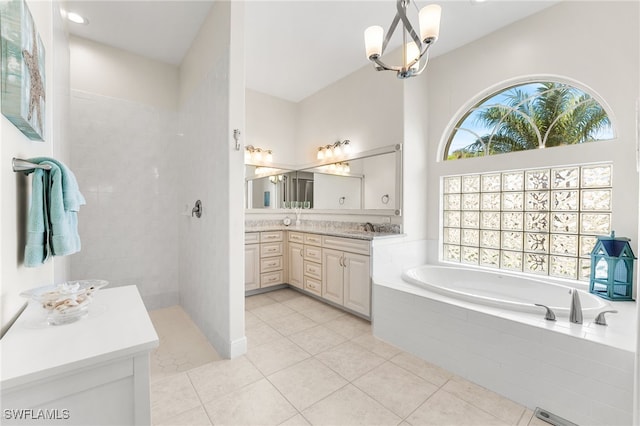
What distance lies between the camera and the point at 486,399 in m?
1.58

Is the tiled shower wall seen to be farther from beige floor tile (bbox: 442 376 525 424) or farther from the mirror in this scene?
beige floor tile (bbox: 442 376 525 424)

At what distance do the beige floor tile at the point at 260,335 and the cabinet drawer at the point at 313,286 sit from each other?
2.72ft

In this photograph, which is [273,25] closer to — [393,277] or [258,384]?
[393,277]

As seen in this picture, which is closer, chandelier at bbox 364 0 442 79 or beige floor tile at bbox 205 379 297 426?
beige floor tile at bbox 205 379 297 426

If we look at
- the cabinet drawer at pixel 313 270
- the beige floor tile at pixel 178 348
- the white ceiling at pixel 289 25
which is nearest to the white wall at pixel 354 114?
the white ceiling at pixel 289 25

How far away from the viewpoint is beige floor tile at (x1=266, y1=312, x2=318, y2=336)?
2.49 metres

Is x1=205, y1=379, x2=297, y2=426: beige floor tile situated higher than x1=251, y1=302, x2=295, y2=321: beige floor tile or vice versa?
x1=205, y1=379, x2=297, y2=426: beige floor tile

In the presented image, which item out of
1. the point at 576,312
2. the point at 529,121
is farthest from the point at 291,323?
the point at 529,121

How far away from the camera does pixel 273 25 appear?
255cm

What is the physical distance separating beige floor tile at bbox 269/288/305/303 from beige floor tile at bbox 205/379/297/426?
1.67 metres

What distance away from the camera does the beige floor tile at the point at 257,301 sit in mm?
3107

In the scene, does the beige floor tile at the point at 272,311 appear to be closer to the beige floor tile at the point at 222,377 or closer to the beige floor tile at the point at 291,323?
the beige floor tile at the point at 291,323

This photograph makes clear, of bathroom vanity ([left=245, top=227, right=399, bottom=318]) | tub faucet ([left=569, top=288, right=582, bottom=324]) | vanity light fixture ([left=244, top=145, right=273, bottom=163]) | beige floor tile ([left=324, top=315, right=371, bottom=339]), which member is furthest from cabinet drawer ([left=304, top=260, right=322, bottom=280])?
tub faucet ([left=569, top=288, right=582, bottom=324])

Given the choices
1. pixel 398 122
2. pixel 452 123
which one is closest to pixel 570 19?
pixel 452 123
